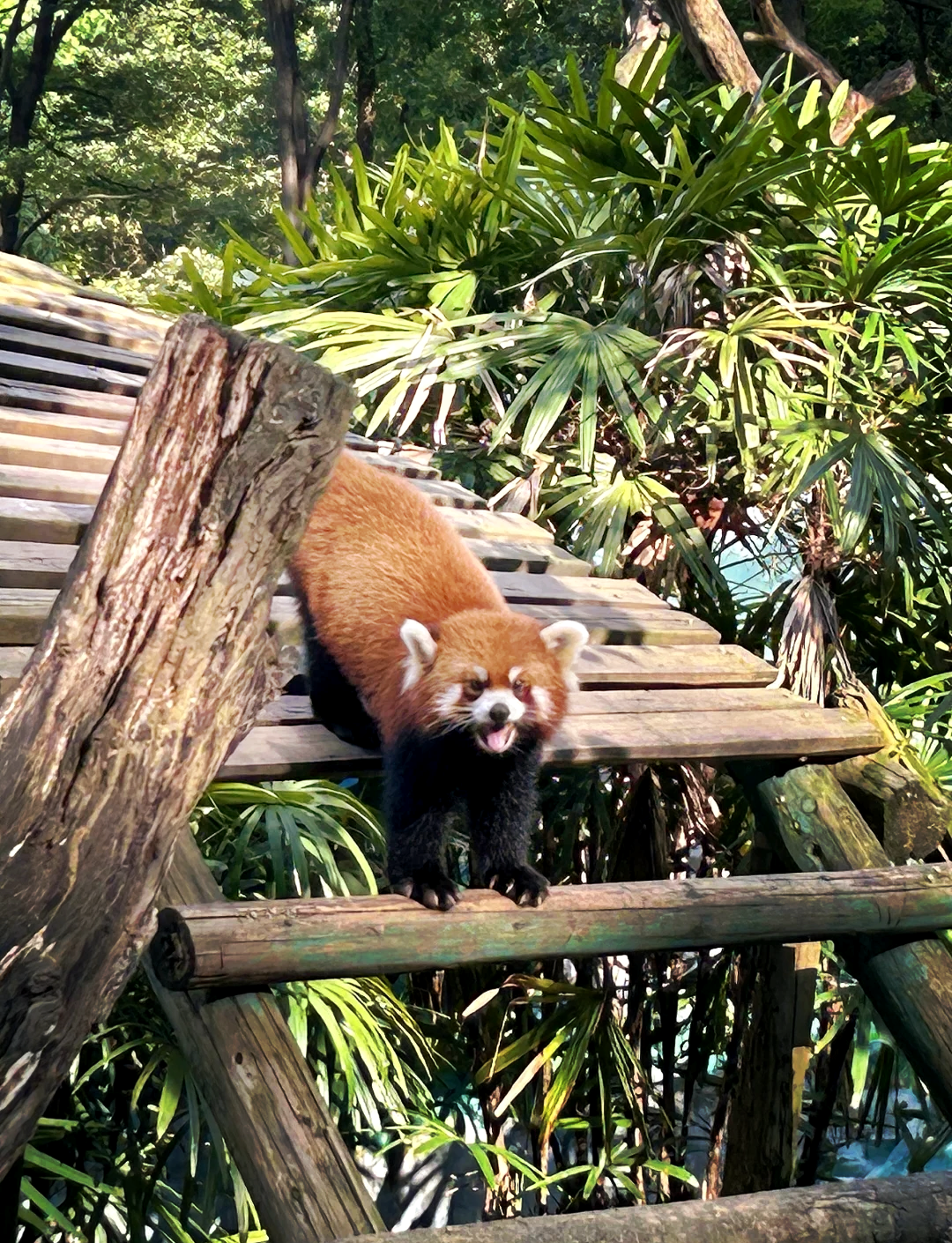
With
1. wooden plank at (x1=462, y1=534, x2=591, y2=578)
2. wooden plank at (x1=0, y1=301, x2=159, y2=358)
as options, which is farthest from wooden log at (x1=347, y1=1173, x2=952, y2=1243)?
wooden plank at (x1=0, y1=301, x2=159, y2=358)

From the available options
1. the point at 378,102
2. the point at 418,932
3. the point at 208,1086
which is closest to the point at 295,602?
the point at 418,932

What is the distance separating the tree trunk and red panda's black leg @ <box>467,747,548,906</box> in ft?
41.5

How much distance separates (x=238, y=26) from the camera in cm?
1750

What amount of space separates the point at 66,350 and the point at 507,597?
2.24 meters

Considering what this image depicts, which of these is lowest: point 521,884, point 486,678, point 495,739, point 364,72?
point 521,884

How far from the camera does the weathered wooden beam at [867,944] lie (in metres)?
2.52

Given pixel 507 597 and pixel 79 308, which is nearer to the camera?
pixel 507 597

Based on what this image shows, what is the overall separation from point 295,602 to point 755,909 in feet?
4.48

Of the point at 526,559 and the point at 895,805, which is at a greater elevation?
the point at 526,559

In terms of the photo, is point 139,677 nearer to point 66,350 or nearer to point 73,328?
point 66,350

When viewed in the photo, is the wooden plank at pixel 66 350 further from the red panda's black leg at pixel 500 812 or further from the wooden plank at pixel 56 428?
the red panda's black leg at pixel 500 812

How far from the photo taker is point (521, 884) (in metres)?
2.33

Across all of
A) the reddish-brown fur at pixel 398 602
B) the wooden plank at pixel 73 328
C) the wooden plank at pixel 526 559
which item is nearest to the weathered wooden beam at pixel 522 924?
the reddish-brown fur at pixel 398 602

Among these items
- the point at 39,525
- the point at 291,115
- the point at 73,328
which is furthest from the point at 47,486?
the point at 291,115
